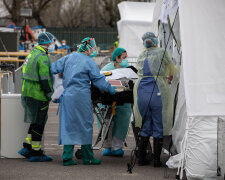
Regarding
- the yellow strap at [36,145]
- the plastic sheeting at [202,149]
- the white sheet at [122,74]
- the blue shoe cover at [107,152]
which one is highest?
the white sheet at [122,74]

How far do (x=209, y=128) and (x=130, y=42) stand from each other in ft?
47.8

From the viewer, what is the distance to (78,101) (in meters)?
8.47

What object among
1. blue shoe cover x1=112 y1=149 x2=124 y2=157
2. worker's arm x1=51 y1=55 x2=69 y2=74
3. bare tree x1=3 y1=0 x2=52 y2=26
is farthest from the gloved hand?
bare tree x1=3 y1=0 x2=52 y2=26

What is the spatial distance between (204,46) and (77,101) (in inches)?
92.1

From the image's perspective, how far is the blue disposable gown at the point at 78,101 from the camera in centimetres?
847

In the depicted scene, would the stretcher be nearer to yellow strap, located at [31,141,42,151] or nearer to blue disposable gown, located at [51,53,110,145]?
blue disposable gown, located at [51,53,110,145]

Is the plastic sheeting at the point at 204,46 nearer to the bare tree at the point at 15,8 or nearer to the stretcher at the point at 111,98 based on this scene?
the stretcher at the point at 111,98

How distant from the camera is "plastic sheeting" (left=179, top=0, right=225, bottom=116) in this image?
271 inches

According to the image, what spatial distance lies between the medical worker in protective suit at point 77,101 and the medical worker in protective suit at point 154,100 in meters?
0.49

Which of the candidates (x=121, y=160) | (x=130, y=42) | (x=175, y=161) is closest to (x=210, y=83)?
(x=175, y=161)

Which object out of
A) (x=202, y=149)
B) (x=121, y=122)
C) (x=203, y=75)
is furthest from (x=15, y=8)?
(x=203, y=75)

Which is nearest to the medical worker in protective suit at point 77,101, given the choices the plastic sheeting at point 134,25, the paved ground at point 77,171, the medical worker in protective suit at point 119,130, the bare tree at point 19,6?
the paved ground at point 77,171

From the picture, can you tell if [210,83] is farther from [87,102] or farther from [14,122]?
[14,122]

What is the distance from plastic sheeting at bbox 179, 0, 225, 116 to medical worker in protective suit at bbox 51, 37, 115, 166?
1983 millimetres
